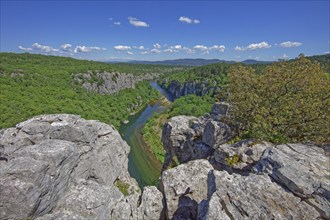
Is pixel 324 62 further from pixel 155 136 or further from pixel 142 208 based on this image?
pixel 142 208

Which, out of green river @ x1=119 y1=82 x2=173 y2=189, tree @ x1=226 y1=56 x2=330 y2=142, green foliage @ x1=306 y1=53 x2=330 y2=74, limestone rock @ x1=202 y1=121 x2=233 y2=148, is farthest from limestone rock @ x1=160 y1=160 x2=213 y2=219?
green river @ x1=119 y1=82 x2=173 y2=189

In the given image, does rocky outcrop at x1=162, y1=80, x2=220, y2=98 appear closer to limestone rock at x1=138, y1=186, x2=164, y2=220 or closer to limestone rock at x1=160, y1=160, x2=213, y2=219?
limestone rock at x1=160, y1=160, x2=213, y2=219

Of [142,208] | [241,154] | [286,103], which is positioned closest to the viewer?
[142,208]

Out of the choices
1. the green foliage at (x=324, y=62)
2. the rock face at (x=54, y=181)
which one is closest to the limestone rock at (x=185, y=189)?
the rock face at (x=54, y=181)

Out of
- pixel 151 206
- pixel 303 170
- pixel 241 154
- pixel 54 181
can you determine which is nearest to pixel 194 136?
pixel 241 154

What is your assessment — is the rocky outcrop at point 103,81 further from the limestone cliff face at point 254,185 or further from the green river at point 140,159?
the limestone cliff face at point 254,185
